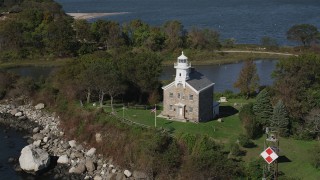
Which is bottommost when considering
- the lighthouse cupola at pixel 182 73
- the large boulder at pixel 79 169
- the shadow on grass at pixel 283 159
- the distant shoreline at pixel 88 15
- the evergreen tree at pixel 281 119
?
the large boulder at pixel 79 169

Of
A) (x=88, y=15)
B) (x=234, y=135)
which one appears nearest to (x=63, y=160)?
(x=234, y=135)

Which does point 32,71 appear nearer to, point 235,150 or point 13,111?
point 13,111

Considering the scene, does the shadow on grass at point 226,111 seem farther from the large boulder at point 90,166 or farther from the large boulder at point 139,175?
the large boulder at point 90,166

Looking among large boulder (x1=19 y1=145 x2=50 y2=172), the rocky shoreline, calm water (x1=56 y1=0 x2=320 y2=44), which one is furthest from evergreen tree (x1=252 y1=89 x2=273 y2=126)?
calm water (x1=56 y1=0 x2=320 y2=44)

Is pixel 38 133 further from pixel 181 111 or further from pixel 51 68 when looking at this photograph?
pixel 51 68

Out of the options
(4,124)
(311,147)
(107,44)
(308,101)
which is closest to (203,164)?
(311,147)

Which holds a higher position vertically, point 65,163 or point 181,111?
point 181,111

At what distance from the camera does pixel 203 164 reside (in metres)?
37.2

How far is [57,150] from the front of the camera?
46.5 meters

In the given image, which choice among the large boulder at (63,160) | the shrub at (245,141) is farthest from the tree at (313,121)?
the large boulder at (63,160)

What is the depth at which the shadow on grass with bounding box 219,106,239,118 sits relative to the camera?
168ft

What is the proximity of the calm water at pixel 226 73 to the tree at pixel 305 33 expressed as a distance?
37.1 feet

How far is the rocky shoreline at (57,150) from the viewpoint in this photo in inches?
1641

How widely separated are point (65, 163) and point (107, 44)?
57.3 meters
